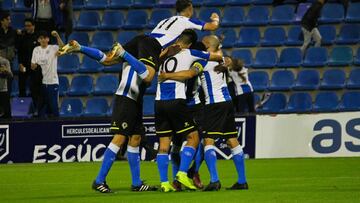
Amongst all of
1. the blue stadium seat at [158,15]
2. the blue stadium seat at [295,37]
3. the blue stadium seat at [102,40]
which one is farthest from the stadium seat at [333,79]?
the blue stadium seat at [102,40]

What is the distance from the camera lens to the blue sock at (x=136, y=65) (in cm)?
1305

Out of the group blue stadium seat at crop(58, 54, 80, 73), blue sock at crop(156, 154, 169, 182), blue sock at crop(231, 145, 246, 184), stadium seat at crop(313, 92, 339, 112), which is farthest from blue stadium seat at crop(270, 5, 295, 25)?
blue sock at crop(156, 154, 169, 182)

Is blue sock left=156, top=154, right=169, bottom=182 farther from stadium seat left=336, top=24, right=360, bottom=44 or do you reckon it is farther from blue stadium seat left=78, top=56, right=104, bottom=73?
stadium seat left=336, top=24, right=360, bottom=44

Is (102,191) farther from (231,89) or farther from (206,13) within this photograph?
(206,13)

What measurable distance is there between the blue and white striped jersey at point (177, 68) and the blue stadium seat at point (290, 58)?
10986 millimetres

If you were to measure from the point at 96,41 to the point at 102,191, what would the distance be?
1260cm

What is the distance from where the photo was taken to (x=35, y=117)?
2220cm

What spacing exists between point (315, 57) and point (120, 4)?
18.1ft

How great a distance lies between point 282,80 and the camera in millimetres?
24109

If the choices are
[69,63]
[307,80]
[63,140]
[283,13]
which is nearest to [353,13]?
[283,13]

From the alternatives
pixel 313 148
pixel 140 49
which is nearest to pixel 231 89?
pixel 313 148

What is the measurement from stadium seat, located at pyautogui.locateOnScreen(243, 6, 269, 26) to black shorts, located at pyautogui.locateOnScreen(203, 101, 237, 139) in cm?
1132

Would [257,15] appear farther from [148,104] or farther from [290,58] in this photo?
[148,104]

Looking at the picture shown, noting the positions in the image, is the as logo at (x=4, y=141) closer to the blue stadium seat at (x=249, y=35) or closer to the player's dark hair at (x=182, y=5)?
the blue stadium seat at (x=249, y=35)
